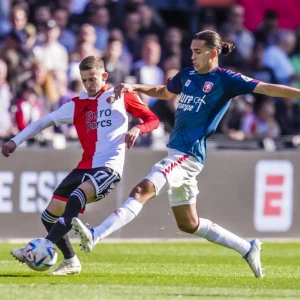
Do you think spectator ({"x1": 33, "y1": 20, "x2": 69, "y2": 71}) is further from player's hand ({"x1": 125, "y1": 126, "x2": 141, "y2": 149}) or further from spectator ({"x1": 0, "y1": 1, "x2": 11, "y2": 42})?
player's hand ({"x1": 125, "y1": 126, "x2": 141, "y2": 149})

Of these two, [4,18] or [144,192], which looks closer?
[144,192]

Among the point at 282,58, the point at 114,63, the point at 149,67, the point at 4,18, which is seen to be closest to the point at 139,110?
the point at 114,63

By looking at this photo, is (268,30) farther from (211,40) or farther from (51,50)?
(211,40)

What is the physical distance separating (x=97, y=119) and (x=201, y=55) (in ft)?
3.81

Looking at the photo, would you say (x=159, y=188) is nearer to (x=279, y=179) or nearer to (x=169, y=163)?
(x=169, y=163)

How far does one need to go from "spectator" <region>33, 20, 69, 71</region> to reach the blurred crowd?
0.02 metres

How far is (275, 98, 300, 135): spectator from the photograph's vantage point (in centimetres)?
1802

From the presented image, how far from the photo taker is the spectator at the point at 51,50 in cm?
1605

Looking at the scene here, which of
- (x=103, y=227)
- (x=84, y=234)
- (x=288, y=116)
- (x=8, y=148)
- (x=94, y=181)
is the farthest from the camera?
(x=288, y=116)

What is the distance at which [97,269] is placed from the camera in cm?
1002

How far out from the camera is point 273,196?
1535 cm

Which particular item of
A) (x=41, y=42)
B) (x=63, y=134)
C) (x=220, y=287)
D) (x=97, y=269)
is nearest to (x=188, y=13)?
(x=41, y=42)

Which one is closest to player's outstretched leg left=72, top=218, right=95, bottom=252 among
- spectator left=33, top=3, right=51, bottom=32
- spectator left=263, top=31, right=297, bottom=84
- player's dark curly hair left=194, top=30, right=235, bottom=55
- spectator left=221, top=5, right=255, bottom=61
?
player's dark curly hair left=194, top=30, right=235, bottom=55

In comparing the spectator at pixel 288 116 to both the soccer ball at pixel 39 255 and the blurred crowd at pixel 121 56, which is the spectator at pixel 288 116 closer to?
the blurred crowd at pixel 121 56
